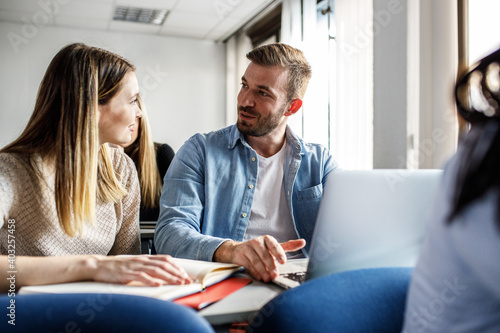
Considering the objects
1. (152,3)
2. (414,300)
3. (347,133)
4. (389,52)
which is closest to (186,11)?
(152,3)

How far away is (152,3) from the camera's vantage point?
181 inches

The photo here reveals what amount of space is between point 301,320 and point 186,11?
467 centimetres

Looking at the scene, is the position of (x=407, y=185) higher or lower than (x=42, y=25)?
lower

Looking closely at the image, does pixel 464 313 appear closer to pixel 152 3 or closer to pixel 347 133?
pixel 347 133

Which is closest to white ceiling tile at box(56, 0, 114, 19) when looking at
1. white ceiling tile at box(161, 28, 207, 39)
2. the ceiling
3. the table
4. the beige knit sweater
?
the ceiling

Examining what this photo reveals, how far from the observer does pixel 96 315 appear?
0.57 metres

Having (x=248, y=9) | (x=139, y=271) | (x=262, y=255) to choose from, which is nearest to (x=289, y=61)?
(x=262, y=255)

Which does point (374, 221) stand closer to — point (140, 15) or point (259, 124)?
point (259, 124)

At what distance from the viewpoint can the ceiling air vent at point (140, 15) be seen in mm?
4820

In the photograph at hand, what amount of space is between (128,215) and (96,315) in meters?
0.94

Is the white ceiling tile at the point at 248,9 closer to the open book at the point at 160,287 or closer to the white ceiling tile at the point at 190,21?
the white ceiling tile at the point at 190,21

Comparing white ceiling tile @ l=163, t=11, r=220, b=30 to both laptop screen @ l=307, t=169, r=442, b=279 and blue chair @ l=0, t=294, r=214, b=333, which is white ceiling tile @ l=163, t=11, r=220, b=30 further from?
blue chair @ l=0, t=294, r=214, b=333

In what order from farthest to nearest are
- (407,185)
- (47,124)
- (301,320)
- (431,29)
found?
1. (431,29)
2. (47,124)
3. (407,185)
4. (301,320)

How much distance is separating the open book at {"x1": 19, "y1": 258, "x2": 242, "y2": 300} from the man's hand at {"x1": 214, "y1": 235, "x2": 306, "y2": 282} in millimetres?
66
